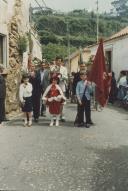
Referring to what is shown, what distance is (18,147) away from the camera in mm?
12094

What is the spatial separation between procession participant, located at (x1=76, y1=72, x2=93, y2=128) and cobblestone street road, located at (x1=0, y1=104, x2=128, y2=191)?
37 centimetres

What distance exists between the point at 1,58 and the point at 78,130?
18.6 feet

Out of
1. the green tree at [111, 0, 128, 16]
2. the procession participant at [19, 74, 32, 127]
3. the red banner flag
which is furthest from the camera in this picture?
the green tree at [111, 0, 128, 16]

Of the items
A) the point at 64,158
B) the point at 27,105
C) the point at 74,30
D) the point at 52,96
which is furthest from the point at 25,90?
the point at 74,30

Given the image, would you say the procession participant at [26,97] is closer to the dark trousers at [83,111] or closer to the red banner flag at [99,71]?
the dark trousers at [83,111]

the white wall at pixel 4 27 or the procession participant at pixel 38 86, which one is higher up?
the white wall at pixel 4 27

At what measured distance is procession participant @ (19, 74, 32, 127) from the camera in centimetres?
1580

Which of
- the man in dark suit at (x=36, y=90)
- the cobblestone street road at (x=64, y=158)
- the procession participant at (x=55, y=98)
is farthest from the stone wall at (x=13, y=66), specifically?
the cobblestone street road at (x=64, y=158)

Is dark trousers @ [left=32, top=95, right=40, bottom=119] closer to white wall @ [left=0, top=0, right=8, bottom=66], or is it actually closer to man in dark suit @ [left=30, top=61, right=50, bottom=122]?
man in dark suit @ [left=30, top=61, right=50, bottom=122]

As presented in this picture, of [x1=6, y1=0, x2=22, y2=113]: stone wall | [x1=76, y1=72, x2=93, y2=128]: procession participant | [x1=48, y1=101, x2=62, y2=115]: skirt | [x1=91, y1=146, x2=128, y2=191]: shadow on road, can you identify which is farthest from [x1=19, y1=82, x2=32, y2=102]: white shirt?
[x1=91, y1=146, x2=128, y2=191]: shadow on road

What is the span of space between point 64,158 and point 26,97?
529 cm

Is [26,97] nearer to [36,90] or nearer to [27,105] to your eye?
[27,105]

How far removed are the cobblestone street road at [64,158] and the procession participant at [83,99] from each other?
0.37 m

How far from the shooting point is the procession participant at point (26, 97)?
15.8 meters
